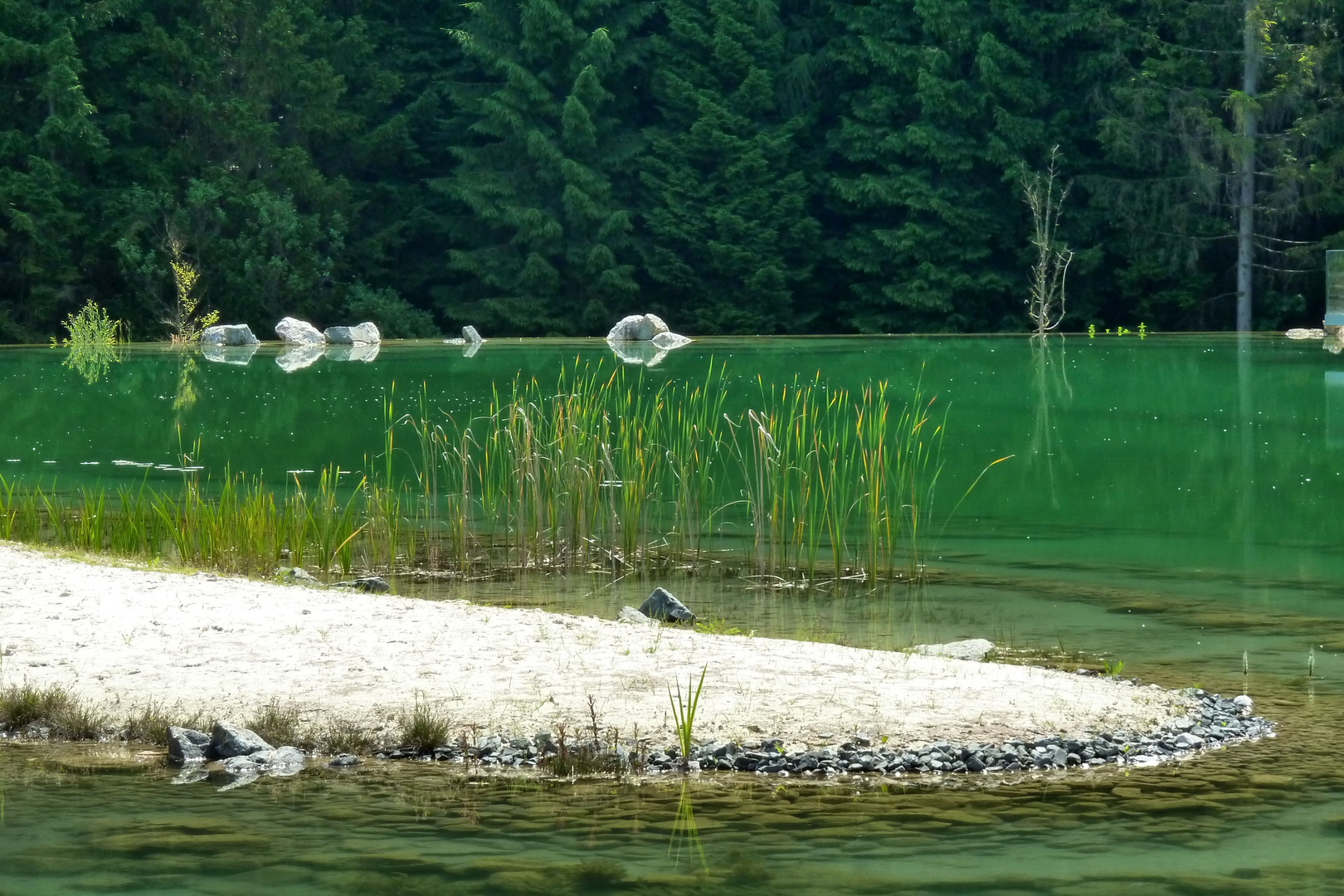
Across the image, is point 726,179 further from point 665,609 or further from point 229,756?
point 229,756

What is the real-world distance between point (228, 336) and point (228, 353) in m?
2.00

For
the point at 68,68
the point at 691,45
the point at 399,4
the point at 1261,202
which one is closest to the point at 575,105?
the point at 691,45

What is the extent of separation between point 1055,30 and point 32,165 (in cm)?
1771

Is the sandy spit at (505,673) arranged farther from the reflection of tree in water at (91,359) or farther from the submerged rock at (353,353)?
the submerged rock at (353,353)

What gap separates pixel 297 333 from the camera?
93.8ft

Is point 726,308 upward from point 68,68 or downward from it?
downward

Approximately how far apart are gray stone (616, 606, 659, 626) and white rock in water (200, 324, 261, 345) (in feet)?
71.0

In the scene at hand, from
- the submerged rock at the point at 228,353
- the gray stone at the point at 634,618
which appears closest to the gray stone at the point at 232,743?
the gray stone at the point at 634,618

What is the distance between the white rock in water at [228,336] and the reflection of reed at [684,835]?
2389 cm

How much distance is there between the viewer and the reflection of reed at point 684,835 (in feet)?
13.4

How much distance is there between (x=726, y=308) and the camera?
3155cm

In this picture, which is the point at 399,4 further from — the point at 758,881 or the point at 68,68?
the point at 758,881

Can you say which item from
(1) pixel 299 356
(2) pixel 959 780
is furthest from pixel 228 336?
(2) pixel 959 780

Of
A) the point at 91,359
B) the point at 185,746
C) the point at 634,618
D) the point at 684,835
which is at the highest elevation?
the point at 91,359
